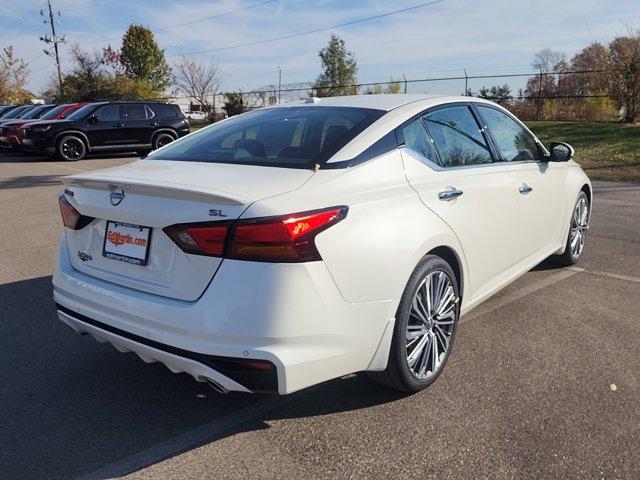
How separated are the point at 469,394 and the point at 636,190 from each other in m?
9.26

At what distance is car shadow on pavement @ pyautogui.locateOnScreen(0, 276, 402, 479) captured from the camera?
284 centimetres

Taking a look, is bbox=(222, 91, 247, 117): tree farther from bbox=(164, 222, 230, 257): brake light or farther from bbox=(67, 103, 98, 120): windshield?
bbox=(164, 222, 230, 257): brake light

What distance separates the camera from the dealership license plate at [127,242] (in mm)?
2871

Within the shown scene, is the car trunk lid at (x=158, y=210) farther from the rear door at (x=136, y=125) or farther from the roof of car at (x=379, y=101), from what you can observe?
the rear door at (x=136, y=125)

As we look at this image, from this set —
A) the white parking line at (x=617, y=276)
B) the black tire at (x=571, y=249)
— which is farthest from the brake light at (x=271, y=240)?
the white parking line at (x=617, y=276)

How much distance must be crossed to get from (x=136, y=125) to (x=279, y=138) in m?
16.3

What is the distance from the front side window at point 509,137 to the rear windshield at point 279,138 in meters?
1.28

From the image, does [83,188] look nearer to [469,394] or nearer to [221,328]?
[221,328]

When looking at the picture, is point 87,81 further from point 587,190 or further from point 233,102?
point 587,190

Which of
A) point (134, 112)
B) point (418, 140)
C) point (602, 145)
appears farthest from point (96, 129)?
point (418, 140)

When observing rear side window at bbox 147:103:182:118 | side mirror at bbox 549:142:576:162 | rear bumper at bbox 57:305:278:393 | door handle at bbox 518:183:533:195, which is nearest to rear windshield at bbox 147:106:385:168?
rear bumper at bbox 57:305:278:393

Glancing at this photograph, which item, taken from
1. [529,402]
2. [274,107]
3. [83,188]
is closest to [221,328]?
[83,188]

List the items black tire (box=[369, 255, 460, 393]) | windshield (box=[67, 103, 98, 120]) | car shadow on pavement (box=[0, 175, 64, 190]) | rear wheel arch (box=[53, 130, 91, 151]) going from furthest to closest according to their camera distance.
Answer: windshield (box=[67, 103, 98, 120])
rear wheel arch (box=[53, 130, 91, 151])
car shadow on pavement (box=[0, 175, 64, 190])
black tire (box=[369, 255, 460, 393])

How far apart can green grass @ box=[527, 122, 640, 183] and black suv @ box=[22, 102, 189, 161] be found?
12.2 m
